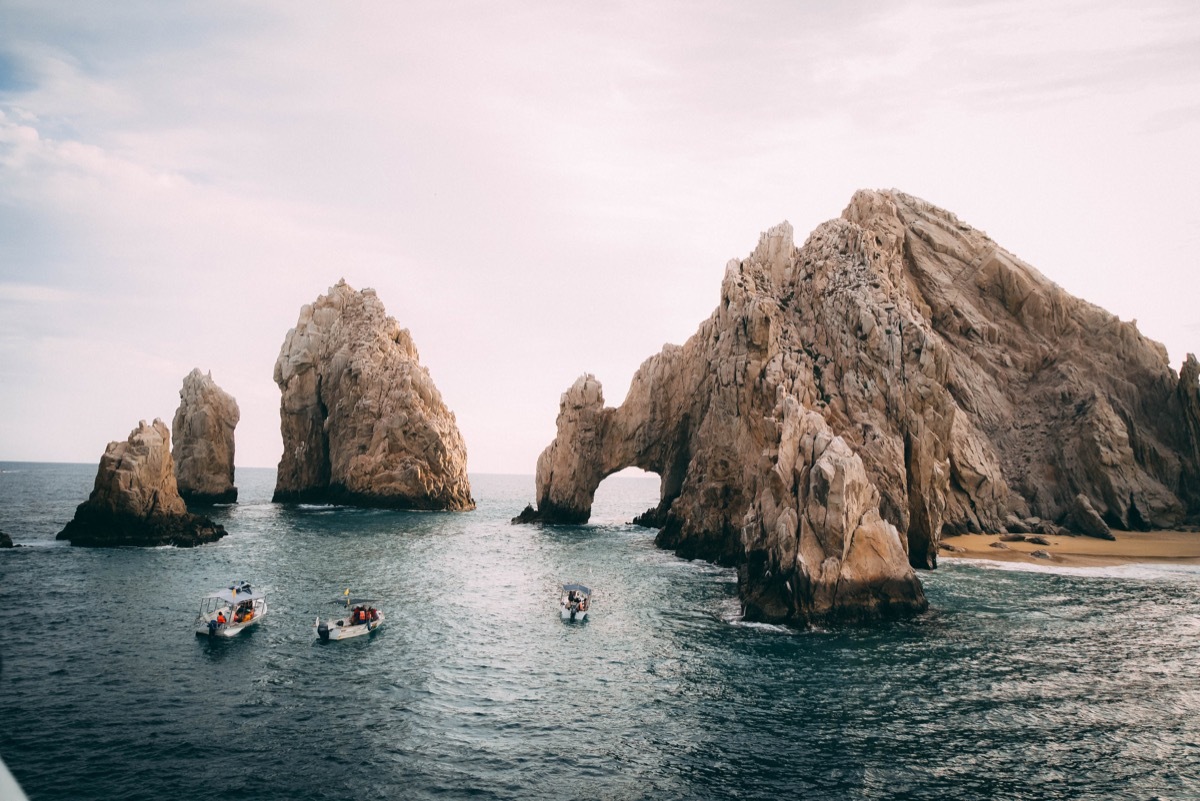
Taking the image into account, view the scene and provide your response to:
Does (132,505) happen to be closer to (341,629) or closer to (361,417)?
(361,417)

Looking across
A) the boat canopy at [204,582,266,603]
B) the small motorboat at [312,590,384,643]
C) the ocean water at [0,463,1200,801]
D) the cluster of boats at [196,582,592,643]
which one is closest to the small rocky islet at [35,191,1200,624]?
the ocean water at [0,463,1200,801]

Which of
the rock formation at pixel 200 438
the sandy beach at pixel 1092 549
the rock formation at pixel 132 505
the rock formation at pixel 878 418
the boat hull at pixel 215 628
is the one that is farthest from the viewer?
the rock formation at pixel 200 438

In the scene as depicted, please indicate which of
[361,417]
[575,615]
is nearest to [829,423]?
[575,615]

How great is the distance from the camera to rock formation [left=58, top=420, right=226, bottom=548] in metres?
Result: 73.1

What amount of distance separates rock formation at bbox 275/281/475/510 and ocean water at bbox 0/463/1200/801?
179ft

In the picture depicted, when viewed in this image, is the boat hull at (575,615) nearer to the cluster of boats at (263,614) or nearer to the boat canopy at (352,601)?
the cluster of boats at (263,614)

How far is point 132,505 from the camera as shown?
74.2 metres

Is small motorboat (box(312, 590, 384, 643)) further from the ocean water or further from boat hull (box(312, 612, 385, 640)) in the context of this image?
the ocean water

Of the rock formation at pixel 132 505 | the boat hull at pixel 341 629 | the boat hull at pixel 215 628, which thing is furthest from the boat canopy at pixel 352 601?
the rock formation at pixel 132 505

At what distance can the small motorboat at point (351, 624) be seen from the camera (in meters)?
→ 42.4

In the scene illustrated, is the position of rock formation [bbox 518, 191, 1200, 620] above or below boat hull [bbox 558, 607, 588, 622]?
above

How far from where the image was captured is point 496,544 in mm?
82812

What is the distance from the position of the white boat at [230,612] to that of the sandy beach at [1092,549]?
59.0 metres

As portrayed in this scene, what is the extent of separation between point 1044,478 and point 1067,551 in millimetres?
20086
